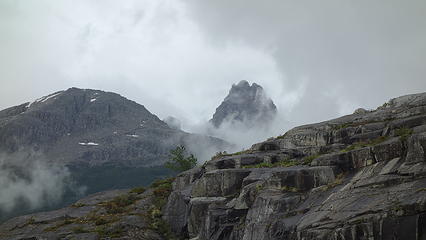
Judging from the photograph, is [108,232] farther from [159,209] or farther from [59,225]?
[159,209]

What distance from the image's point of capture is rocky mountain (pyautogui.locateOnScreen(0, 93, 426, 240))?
2367cm

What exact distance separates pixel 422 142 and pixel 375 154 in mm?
4483

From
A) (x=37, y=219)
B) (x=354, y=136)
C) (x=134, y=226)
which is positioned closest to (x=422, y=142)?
(x=354, y=136)

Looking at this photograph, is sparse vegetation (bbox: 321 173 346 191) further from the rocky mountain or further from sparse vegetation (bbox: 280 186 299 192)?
sparse vegetation (bbox: 280 186 299 192)

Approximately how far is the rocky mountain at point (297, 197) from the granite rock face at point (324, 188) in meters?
0.07

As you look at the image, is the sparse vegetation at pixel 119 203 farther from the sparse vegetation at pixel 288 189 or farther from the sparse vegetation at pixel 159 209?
the sparse vegetation at pixel 288 189

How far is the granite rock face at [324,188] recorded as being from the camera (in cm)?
2308

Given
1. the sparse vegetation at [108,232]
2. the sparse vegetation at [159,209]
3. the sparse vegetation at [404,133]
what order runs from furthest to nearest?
the sparse vegetation at [159,209] → the sparse vegetation at [108,232] → the sparse vegetation at [404,133]

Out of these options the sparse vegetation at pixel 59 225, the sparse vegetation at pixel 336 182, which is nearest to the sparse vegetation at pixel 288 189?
the sparse vegetation at pixel 336 182

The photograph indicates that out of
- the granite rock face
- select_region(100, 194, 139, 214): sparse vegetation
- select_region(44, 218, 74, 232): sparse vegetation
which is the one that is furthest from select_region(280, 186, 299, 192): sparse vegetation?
select_region(44, 218, 74, 232): sparse vegetation

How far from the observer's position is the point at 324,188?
30.6 meters

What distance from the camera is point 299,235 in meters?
25.8

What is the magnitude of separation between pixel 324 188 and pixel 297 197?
2.18 m

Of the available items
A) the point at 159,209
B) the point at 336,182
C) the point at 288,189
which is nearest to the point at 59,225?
the point at 159,209
